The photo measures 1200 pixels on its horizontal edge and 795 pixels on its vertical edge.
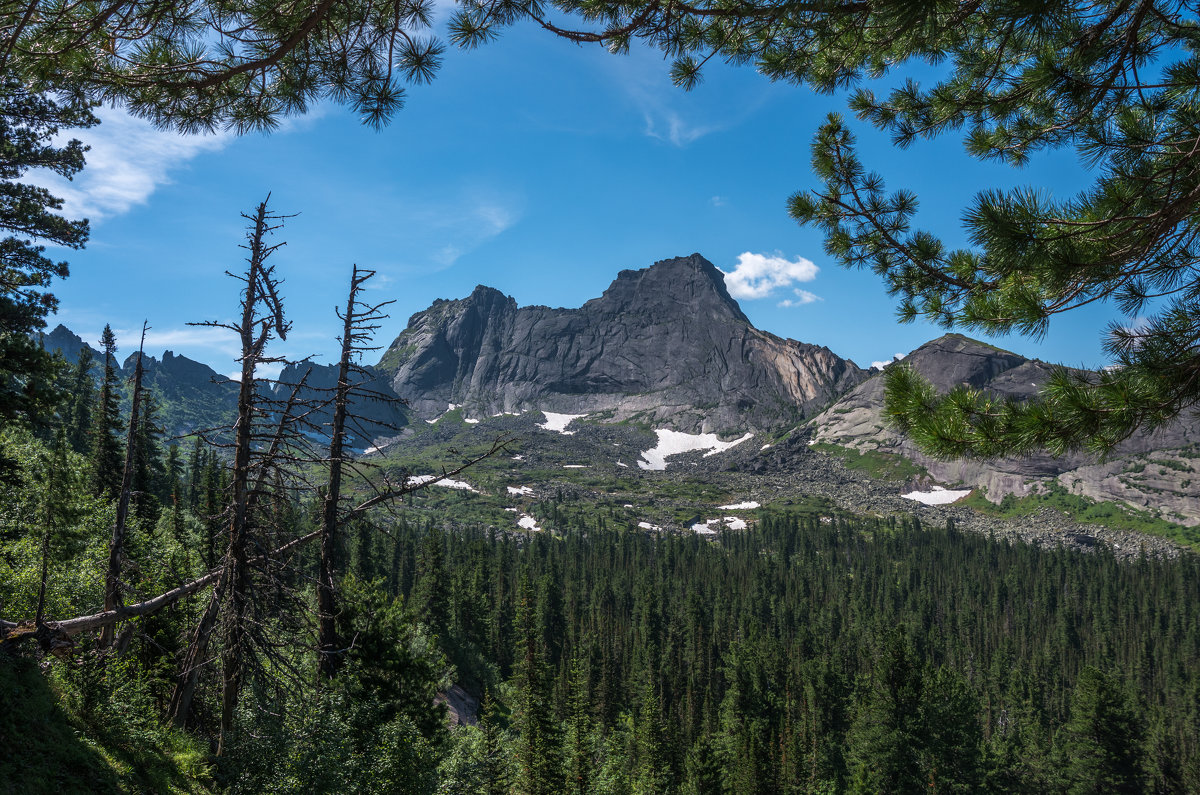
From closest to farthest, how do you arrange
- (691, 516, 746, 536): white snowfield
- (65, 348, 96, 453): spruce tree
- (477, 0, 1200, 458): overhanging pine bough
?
1. (477, 0, 1200, 458): overhanging pine bough
2. (65, 348, 96, 453): spruce tree
3. (691, 516, 746, 536): white snowfield

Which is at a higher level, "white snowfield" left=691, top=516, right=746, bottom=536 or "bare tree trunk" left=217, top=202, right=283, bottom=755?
"bare tree trunk" left=217, top=202, right=283, bottom=755

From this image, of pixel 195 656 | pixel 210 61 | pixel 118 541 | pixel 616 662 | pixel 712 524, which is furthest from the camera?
pixel 712 524

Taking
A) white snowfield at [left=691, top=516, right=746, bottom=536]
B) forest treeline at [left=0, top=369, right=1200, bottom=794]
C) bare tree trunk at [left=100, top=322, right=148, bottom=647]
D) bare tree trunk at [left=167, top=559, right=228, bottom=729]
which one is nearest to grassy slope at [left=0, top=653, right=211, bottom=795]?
forest treeline at [left=0, top=369, right=1200, bottom=794]

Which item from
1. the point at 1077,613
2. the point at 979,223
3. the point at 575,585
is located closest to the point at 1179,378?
the point at 979,223

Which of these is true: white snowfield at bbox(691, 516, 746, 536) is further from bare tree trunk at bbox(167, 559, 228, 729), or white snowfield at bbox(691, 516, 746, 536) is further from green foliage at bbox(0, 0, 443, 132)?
A: green foliage at bbox(0, 0, 443, 132)

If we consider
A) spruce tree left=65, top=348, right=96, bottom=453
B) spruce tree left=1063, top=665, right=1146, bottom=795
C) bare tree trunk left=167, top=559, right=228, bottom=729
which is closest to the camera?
bare tree trunk left=167, top=559, right=228, bottom=729

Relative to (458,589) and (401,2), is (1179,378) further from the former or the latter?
(458,589)

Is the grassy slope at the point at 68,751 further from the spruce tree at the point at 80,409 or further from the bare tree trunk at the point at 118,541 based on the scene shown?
the spruce tree at the point at 80,409

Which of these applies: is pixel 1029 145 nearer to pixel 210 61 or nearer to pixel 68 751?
A: pixel 210 61

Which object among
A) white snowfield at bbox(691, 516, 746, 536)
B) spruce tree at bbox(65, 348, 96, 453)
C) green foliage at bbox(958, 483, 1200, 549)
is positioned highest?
spruce tree at bbox(65, 348, 96, 453)

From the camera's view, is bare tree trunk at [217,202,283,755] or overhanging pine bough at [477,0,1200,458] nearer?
overhanging pine bough at [477,0,1200,458]

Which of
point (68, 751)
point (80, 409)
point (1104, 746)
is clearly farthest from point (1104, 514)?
point (80, 409)

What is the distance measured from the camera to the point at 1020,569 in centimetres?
12475

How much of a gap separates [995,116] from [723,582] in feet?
356
